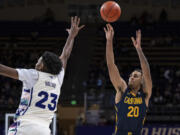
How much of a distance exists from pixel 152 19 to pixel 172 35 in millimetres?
1641

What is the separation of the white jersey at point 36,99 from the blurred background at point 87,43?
1108 centimetres

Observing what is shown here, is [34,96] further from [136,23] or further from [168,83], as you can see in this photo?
[136,23]

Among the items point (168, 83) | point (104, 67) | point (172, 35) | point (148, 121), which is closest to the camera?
point (148, 121)

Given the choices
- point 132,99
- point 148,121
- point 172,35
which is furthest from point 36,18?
point 132,99

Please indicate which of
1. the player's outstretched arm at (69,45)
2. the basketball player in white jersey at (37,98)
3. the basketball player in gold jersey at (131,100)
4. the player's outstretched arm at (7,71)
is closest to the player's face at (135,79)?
the basketball player in gold jersey at (131,100)

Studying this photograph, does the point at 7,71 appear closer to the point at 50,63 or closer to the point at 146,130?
the point at 50,63

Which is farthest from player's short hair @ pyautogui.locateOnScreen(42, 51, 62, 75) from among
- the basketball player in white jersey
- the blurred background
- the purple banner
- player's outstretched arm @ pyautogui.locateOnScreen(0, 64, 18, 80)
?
the blurred background

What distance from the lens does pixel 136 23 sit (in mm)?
22203

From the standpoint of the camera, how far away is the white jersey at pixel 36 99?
176 inches

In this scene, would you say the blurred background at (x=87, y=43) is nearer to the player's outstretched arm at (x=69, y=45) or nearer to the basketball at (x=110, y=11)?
the basketball at (x=110, y=11)

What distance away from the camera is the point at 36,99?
14.8ft

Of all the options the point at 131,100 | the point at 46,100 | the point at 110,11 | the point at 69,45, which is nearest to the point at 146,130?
the point at 110,11

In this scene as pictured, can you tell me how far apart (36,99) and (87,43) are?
58.4 ft

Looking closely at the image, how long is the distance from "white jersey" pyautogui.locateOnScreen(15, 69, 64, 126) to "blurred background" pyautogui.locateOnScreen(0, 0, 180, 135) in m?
11.1
